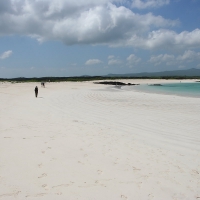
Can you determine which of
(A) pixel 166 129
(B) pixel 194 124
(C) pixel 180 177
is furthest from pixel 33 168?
(B) pixel 194 124

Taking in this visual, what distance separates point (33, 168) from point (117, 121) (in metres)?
7.28

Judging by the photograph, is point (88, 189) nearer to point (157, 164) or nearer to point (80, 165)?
point (80, 165)

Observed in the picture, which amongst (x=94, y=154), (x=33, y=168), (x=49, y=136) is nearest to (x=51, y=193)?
(x=33, y=168)

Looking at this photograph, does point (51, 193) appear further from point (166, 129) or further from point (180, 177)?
point (166, 129)

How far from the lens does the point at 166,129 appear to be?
1062 centimetres

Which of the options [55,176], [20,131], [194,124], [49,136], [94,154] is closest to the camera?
[55,176]

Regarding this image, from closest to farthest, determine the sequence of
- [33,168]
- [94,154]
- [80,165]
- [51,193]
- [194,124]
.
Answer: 1. [51,193]
2. [33,168]
3. [80,165]
4. [94,154]
5. [194,124]

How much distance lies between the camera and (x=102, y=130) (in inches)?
394

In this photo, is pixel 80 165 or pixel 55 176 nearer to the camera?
pixel 55 176

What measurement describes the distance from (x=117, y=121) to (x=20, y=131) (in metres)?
5.26

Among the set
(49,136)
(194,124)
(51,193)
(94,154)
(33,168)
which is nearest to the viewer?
(51,193)

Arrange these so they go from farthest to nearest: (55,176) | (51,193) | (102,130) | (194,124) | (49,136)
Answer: (194,124) → (102,130) → (49,136) → (55,176) → (51,193)

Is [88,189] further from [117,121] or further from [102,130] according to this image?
[117,121]

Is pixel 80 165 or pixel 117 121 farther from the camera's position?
pixel 117 121
